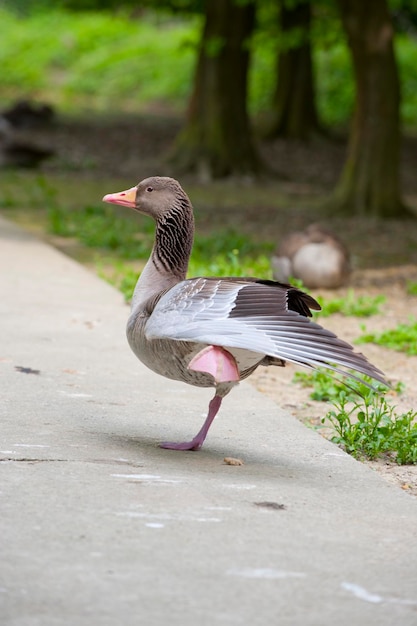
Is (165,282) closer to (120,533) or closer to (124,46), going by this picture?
(120,533)

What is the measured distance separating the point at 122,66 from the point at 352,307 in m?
33.8

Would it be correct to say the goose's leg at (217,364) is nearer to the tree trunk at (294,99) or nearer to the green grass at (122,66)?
the tree trunk at (294,99)

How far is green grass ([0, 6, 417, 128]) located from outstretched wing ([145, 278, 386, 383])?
2761 centimetres

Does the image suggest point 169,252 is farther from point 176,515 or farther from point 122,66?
point 122,66

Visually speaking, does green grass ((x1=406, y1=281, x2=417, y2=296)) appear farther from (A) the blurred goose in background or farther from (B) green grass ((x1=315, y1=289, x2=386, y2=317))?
(B) green grass ((x1=315, y1=289, x2=386, y2=317))

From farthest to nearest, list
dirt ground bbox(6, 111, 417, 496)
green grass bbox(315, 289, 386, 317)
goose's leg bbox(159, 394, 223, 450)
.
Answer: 1. green grass bbox(315, 289, 386, 317)
2. dirt ground bbox(6, 111, 417, 496)
3. goose's leg bbox(159, 394, 223, 450)

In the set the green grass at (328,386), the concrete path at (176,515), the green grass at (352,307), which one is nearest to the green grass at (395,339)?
the green grass at (352,307)

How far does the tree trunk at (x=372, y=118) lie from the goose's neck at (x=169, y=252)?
398 inches

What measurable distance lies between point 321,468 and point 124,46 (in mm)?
40769

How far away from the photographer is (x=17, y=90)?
40.7m

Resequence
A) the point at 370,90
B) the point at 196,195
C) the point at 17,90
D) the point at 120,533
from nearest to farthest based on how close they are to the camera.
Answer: the point at 120,533 < the point at 370,90 < the point at 196,195 < the point at 17,90

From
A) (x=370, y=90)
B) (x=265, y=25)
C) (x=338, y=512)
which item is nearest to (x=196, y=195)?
(x=370, y=90)

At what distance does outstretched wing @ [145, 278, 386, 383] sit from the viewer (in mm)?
4199

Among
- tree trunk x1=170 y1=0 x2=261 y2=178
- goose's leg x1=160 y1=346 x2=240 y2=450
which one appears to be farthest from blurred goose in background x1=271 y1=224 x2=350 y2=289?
tree trunk x1=170 y1=0 x2=261 y2=178
